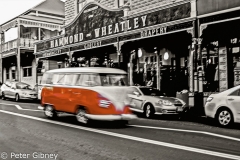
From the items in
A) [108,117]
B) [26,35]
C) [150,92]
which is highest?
[26,35]

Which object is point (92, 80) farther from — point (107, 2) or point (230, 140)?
point (107, 2)

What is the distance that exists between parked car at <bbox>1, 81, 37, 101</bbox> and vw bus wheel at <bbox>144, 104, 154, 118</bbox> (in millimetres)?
11043

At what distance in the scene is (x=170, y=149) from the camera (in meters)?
6.88

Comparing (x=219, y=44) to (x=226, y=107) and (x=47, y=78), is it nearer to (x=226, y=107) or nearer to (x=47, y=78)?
(x=226, y=107)

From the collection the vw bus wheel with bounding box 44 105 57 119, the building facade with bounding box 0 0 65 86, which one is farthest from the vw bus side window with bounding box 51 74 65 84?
the building facade with bounding box 0 0 65 86

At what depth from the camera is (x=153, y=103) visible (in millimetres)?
13125

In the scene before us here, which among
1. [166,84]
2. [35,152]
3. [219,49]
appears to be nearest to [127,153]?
[35,152]

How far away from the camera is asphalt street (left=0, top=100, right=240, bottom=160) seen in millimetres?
6355

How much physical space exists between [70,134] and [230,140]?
14.0ft

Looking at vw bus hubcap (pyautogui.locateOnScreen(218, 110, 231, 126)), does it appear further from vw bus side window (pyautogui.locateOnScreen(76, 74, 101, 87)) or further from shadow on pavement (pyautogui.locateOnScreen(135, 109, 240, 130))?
vw bus side window (pyautogui.locateOnScreen(76, 74, 101, 87))

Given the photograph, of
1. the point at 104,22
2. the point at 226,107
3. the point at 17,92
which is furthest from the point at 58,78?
the point at 17,92

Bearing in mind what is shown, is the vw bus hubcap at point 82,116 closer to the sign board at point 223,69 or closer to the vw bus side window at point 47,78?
the vw bus side window at point 47,78

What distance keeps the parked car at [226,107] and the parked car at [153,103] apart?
2013mm

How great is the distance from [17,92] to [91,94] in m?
13.3
